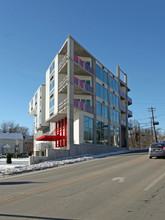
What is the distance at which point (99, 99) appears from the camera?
136 ft

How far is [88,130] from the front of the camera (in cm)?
3722

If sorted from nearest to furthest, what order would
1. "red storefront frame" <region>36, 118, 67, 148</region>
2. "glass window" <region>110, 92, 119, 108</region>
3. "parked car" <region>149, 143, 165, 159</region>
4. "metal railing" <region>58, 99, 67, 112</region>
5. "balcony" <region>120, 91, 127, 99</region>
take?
"parked car" <region>149, 143, 165, 159</region>, "metal railing" <region>58, 99, 67, 112</region>, "red storefront frame" <region>36, 118, 67, 148</region>, "glass window" <region>110, 92, 119, 108</region>, "balcony" <region>120, 91, 127, 99</region>

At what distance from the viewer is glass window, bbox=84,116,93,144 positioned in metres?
36.4

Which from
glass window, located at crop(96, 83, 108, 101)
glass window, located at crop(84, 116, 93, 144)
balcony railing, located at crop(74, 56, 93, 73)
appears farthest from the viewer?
glass window, located at crop(96, 83, 108, 101)

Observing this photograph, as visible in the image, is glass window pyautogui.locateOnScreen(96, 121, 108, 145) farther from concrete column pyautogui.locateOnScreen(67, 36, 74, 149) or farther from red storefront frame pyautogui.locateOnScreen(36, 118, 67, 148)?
concrete column pyautogui.locateOnScreen(67, 36, 74, 149)

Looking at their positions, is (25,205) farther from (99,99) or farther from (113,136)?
(113,136)

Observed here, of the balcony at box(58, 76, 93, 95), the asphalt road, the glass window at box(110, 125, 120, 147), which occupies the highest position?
the balcony at box(58, 76, 93, 95)

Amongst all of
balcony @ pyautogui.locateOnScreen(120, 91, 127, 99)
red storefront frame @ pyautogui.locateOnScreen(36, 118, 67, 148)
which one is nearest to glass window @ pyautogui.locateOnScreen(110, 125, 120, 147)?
balcony @ pyautogui.locateOnScreen(120, 91, 127, 99)

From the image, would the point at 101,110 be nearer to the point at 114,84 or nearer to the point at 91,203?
the point at 114,84

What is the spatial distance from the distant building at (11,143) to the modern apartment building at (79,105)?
35736 millimetres

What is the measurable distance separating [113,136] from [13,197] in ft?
129

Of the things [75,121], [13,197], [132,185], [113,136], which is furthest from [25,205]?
[113,136]

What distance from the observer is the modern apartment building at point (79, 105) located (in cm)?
3388

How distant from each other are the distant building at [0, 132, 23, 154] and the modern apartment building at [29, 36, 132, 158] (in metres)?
35.7
